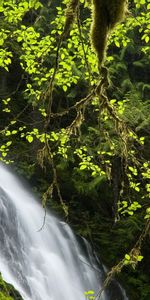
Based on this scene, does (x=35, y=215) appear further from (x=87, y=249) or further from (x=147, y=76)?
(x=147, y=76)

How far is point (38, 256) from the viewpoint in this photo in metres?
11.1

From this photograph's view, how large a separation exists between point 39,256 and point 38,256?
0.03 m

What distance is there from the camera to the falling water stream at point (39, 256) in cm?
982

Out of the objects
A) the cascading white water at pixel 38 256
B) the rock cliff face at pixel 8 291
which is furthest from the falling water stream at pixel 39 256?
the rock cliff face at pixel 8 291

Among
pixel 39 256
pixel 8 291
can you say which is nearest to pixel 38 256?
pixel 39 256

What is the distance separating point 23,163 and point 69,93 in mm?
2927

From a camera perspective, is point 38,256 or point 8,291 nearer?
point 8,291

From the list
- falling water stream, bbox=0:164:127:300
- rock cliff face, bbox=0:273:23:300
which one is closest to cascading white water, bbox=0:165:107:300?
falling water stream, bbox=0:164:127:300

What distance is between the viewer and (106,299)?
11.4 meters

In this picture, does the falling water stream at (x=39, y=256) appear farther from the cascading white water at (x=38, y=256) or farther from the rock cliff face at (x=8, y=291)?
the rock cliff face at (x=8, y=291)

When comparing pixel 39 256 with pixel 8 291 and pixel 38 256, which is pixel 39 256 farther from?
pixel 8 291

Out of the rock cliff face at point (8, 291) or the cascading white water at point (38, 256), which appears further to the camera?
the cascading white water at point (38, 256)

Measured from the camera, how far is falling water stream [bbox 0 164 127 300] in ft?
32.2

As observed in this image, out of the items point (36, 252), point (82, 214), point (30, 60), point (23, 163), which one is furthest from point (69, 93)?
point (30, 60)
